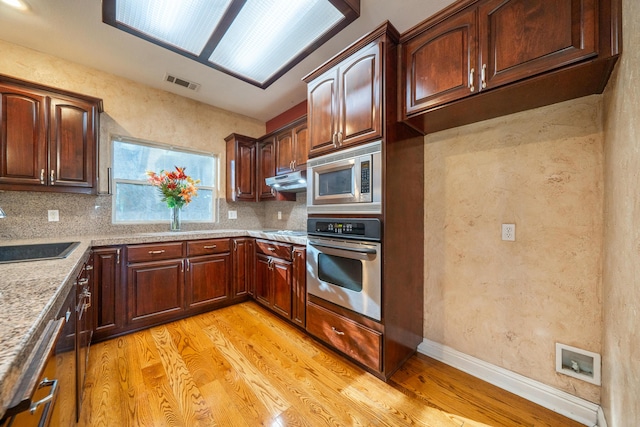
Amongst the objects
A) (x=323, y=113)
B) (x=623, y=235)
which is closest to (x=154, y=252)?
(x=323, y=113)

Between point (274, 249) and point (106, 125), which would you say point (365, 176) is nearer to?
point (274, 249)

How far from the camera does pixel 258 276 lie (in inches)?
114

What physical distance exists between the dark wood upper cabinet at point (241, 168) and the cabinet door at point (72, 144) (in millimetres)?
1425

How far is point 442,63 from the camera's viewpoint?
1.55 meters

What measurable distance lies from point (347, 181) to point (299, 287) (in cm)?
111

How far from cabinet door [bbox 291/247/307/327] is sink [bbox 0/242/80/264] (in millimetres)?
1656

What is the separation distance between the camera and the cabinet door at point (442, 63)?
1.44 meters

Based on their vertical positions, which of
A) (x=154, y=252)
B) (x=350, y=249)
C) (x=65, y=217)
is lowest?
(x=154, y=252)

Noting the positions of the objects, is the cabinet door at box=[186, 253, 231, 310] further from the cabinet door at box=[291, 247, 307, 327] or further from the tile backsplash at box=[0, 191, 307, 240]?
the cabinet door at box=[291, 247, 307, 327]

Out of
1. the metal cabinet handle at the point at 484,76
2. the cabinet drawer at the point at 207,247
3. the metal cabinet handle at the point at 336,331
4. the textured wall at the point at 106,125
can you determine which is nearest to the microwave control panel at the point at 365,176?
the metal cabinet handle at the point at 484,76

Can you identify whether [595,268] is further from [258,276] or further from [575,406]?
[258,276]

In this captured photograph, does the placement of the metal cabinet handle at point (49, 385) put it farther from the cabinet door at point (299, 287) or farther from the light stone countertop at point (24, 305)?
the cabinet door at point (299, 287)

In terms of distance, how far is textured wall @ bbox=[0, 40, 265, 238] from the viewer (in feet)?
7.41

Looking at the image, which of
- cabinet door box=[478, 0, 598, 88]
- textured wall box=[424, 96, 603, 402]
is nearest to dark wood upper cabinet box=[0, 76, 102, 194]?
textured wall box=[424, 96, 603, 402]
